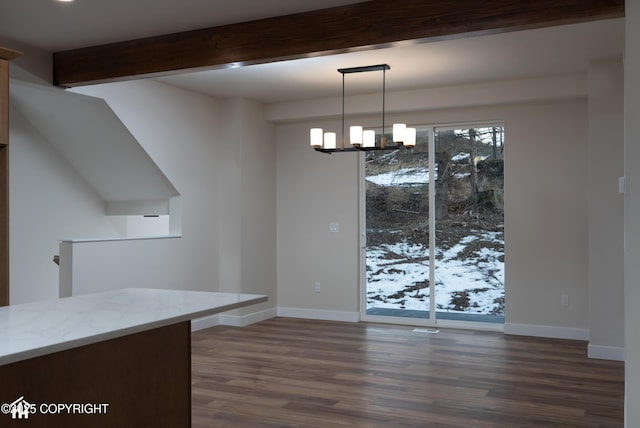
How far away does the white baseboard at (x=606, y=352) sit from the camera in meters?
5.02

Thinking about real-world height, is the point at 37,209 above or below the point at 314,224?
above

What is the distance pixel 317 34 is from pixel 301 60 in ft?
4.09

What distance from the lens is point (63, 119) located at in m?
5.58

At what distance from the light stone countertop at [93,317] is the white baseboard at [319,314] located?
4229 millimetres

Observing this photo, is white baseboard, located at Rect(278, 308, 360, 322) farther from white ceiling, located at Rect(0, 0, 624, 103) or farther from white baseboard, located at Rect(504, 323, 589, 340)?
white ceiling, located at Rect(0, 0, 624, 103)

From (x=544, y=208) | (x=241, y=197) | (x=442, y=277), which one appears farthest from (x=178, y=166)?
(x=544, y=208)

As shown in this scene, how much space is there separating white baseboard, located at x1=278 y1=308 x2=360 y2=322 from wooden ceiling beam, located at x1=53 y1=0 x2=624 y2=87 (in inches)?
147

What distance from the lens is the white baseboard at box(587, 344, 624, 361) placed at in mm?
5020

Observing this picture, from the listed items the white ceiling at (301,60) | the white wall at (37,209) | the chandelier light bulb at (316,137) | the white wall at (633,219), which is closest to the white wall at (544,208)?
the white ceiling at (301,60)

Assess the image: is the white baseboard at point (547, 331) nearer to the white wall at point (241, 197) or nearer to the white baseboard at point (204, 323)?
the white wall at point (241, 197)

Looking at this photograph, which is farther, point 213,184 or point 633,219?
point 213,184

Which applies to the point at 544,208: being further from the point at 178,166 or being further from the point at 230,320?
the point at 178,166

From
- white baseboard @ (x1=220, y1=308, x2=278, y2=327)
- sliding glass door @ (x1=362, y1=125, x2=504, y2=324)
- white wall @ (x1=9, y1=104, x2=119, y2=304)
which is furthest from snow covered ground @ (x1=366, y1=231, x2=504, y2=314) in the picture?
white wall @ (x1=9, y1=104, x2=119, y2=304)

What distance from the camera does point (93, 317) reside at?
2.23 m
